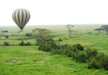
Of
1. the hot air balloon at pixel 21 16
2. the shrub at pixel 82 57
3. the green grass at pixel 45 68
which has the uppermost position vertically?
the hot air balloon at pixel 21 16

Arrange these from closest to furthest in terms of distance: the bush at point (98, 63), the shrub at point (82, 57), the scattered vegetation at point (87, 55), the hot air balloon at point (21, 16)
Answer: the hot air balloon at point (21, 16) → the bush at point (98, 63) → the scattered vegetation at point (87, 55) → the shrub at point (82, 57)

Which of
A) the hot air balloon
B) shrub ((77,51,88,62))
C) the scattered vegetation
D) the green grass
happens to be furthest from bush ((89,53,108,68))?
the hot air balloon

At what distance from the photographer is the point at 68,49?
53750mm

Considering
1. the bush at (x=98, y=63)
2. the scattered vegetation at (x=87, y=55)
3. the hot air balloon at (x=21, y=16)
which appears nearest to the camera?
the hot air balloon at (x=21, y=16)

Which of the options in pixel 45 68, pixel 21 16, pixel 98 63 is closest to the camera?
pixel 21 16

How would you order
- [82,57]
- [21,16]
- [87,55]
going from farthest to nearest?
1. [87,55]
2. [82,57]
3. [21,16]

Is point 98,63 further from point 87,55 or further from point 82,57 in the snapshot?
point 87,55

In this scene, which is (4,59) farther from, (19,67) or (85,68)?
(85,68)

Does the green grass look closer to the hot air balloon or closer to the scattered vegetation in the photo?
the scattered vegetation

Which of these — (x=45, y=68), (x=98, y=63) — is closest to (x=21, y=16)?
(x=45, y=68)

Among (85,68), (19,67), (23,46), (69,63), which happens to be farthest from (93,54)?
(23,46)

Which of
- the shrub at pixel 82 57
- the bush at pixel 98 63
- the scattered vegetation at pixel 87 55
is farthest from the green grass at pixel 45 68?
the shrub at pixel 82 57

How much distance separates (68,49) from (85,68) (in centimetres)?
1675

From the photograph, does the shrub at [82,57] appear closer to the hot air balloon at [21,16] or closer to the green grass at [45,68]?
the green grass at [45,68]
